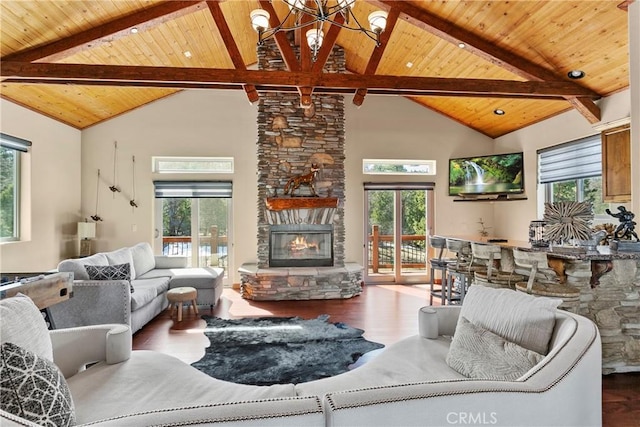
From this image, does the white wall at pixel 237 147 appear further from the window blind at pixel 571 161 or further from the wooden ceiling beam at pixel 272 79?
the wooden ceiling beam at pixel 272 79

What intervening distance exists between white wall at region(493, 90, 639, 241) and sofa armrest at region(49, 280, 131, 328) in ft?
20.1

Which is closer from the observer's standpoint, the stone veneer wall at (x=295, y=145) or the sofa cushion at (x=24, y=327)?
the sofa cushion at (x=24, y=327)

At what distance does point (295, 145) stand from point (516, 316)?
464 centimetres

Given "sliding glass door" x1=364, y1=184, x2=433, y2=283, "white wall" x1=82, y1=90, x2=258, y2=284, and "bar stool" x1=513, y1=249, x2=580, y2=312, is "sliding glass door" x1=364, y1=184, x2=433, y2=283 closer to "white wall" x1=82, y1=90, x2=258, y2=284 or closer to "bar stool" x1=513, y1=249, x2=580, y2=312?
"white wall" x1=82, y1=90, x2=258, y2=284

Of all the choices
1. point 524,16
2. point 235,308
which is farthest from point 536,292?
point 235,308

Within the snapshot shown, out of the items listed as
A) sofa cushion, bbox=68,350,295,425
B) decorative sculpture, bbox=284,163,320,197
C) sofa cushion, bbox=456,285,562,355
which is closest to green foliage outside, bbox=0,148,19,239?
decorative sculpture, bbox=284,163,320,197

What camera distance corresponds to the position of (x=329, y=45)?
418 cm

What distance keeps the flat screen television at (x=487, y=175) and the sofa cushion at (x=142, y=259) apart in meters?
5.59

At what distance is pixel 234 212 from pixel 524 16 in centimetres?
513

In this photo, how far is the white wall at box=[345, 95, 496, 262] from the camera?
6.54 metres

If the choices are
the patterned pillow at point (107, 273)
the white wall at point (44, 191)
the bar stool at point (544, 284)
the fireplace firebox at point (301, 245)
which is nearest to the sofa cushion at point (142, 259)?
the patterned pillow at point (107, 273)

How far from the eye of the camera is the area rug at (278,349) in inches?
113

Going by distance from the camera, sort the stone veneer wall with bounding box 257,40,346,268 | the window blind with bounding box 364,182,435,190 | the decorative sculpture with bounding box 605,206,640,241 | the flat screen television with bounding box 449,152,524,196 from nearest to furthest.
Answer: the decorative sculpture with bounding box 605,206,640,241 < the stone veneer wall with bounding box 257,40,346,268 < the flat screen television with bounding box 449,152,524,196 < the window blind with bounding box 364,182,435,190

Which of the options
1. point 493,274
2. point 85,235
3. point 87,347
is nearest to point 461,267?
point 493,274
